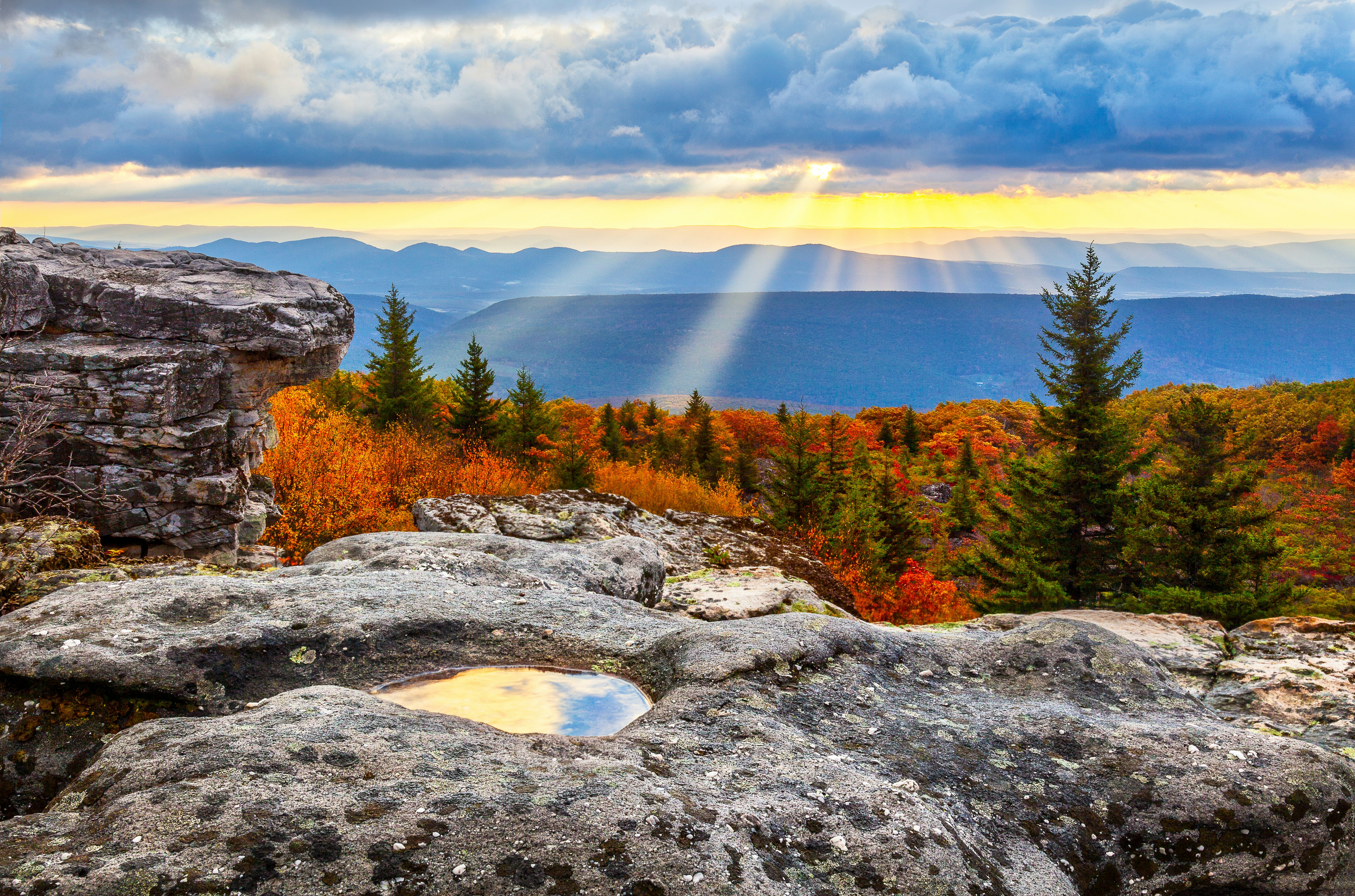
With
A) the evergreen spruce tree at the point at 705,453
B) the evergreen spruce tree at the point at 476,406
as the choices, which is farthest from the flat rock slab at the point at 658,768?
the evergreen spruce tree at the point at 705,453

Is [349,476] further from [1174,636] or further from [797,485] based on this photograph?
[1174,636]

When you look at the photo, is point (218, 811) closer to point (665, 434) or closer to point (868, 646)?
point (868, 646)

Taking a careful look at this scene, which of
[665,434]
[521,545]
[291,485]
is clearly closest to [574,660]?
[521,545]

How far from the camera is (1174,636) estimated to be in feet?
25.0

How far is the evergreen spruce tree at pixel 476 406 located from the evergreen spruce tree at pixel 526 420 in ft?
2.93

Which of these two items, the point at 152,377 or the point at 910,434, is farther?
the point at 910,434

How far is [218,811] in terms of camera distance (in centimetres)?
272

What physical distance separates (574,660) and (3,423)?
10659 mm

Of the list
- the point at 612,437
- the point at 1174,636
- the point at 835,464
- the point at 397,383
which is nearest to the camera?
the point at 1174,636

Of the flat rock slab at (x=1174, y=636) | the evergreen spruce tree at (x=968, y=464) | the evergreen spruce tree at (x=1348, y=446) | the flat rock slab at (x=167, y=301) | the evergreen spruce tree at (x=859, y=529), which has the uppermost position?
the flat rock slab at (x=167, y=301)

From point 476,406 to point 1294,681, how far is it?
3310cm

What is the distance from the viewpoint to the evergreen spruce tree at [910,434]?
66.6 metres

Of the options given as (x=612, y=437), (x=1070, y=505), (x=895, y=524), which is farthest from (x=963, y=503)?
(x=1070, y=505)

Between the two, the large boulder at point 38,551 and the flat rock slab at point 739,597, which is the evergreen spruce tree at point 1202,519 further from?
the large boulder at point 38,551
